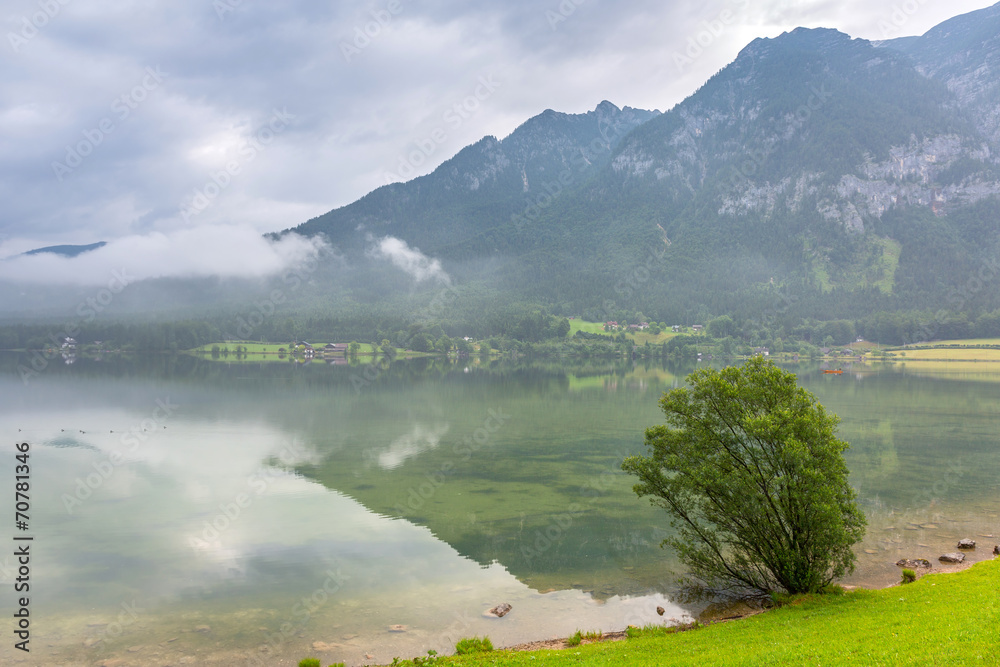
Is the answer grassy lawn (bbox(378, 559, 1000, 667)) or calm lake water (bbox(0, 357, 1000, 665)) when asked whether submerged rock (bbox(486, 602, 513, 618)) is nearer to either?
calm lake water (bbox(0, 357, 1000, 665))

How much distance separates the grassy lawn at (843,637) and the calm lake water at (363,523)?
157 inches

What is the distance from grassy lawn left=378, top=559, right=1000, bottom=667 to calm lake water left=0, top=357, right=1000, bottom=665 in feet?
13.1

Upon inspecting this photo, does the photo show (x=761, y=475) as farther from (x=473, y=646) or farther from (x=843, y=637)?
(x=473, y=646)

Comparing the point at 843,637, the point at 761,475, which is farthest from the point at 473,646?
the point at 761,475

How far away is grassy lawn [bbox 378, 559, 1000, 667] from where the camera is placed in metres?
15.6

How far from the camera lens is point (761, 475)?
2358 cm

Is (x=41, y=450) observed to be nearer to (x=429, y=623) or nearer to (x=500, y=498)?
(x=500, y=498)

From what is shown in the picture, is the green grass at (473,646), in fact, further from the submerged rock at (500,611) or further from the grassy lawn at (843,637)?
the submerged rock at (500,611)

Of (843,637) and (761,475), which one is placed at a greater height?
(761,475)

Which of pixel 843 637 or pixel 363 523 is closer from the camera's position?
pixel 843 637

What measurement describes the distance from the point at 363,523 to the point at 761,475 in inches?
935

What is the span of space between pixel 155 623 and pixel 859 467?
5200 centimetres

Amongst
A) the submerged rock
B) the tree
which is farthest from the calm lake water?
the tree

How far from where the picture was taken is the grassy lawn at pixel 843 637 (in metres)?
15.6
